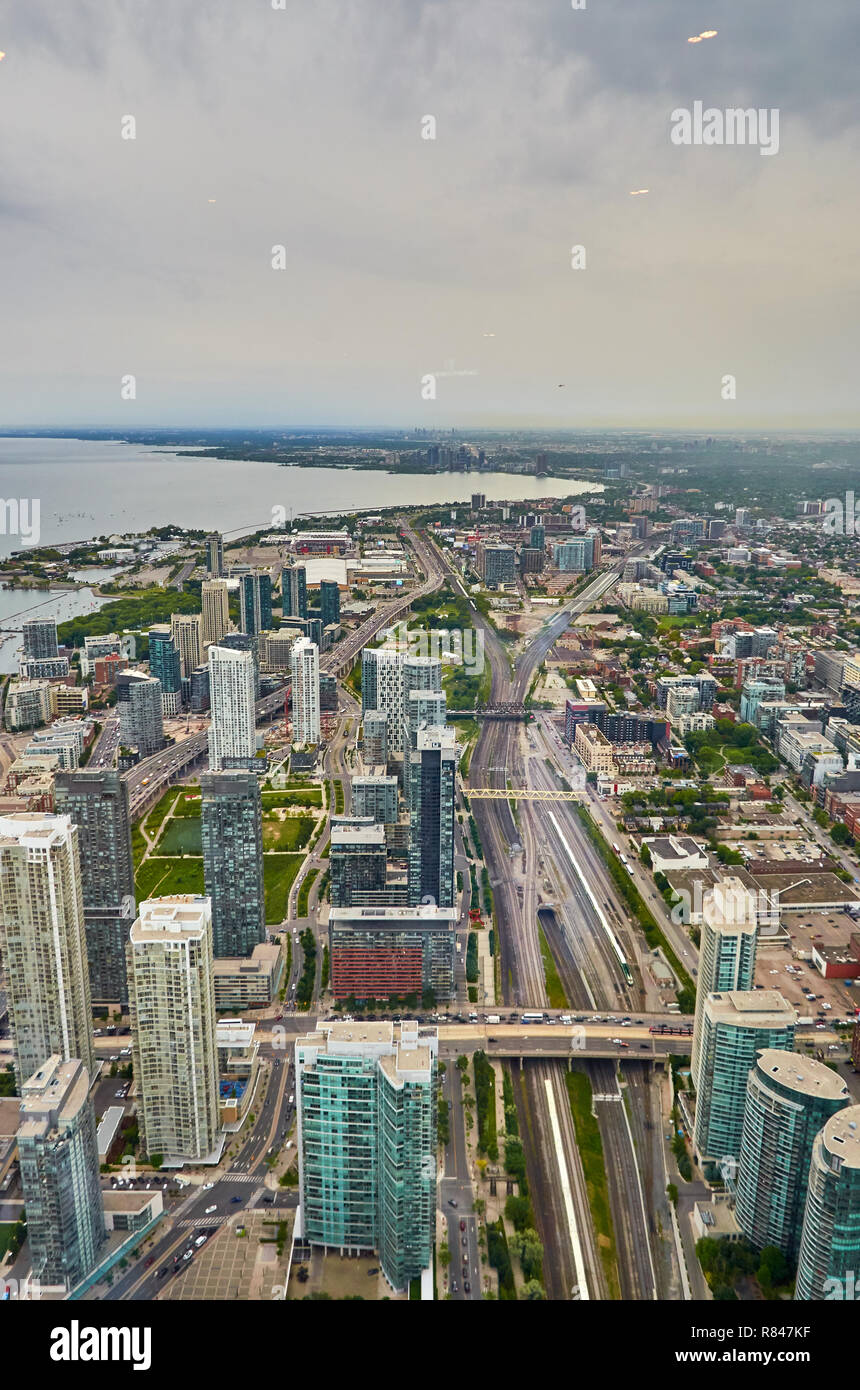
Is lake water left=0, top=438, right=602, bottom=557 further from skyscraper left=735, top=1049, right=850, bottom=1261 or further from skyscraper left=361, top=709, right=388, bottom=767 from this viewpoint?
skyscraper left=735, top=1049, right=850, bottom=1261

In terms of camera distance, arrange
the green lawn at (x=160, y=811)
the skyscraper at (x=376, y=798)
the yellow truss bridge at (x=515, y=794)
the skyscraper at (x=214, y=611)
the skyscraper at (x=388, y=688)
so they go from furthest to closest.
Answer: the skyscraper at (x=214, y=611)
the skyscraper at (x=388, y=688)
the yellow truss bridge at (x=515, y=794)
the green lawn at (x=160, y=811)
the skyscraper at (x=376, y=798)

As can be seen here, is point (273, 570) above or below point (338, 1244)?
above

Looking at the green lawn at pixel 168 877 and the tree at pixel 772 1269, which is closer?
the tree at pixel 772 1269

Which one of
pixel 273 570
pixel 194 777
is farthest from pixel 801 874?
pixel 273 570

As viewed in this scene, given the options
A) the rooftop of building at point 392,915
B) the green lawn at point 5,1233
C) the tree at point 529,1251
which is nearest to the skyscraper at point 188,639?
the rooftop of building at point 392,915

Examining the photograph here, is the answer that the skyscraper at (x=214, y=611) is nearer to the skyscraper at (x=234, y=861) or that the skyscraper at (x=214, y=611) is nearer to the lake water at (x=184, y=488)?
the lake water at (x=184, y=488)

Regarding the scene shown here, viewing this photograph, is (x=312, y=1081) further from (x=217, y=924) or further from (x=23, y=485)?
(x=23, y=485)

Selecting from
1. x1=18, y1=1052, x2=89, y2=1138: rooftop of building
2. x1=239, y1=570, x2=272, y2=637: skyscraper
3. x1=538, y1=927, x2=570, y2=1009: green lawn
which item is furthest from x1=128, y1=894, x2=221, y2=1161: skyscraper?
x1=239, y1=570, x2=272, y2=637: skyscraper
